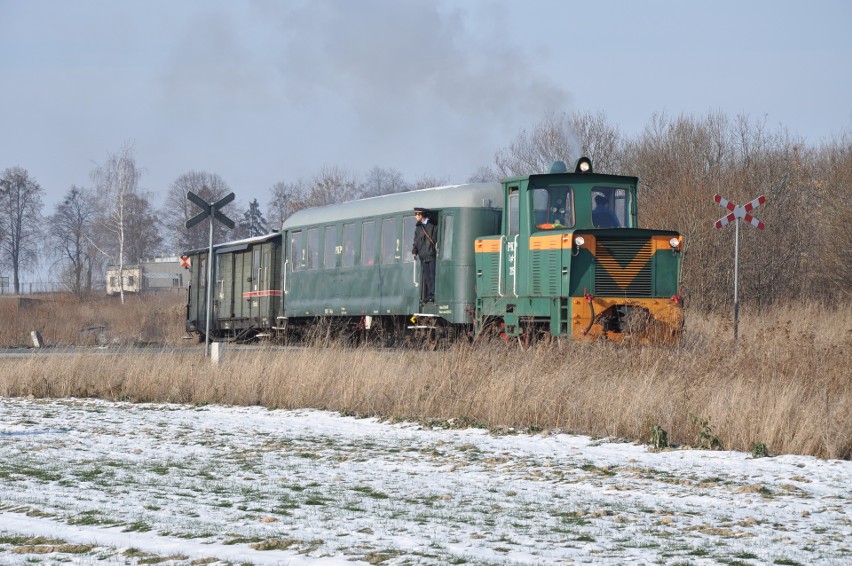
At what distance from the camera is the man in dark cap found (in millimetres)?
21000

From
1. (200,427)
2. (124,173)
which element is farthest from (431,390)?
(124,173)

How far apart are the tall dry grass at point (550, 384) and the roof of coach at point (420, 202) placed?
178 inches

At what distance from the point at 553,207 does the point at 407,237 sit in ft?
14.3

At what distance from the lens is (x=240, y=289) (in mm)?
31297

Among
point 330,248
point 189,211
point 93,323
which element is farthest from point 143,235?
point 330,248

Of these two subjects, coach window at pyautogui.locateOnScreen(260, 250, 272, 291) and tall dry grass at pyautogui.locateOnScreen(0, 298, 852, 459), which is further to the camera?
coach window at pyautogui.locateOnScreen(260, 250, 272, 291)

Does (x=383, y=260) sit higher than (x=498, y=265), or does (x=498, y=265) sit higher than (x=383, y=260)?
(x=383, y=260)

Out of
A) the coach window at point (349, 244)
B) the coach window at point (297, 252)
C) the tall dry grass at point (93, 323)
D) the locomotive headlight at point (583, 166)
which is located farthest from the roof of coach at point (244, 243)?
the locomotive headlight at point (583, 166)

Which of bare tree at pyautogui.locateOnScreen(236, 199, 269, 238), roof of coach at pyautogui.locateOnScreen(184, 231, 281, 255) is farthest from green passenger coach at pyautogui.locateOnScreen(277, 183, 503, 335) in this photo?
bare tree at pyautogui.locateOnScreen(236, 199, 269, 238)

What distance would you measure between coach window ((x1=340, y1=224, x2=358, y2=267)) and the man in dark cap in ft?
10.5

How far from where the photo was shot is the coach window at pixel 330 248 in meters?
25.0

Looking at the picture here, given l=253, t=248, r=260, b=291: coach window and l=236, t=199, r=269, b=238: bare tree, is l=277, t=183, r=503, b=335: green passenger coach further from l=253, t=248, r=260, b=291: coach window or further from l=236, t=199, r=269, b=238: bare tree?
l=236, t=199, r=269, b=238: bare tree

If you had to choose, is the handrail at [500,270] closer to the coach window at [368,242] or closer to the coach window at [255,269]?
the coach window at [368,242]

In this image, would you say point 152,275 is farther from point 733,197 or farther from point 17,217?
point 733,197
